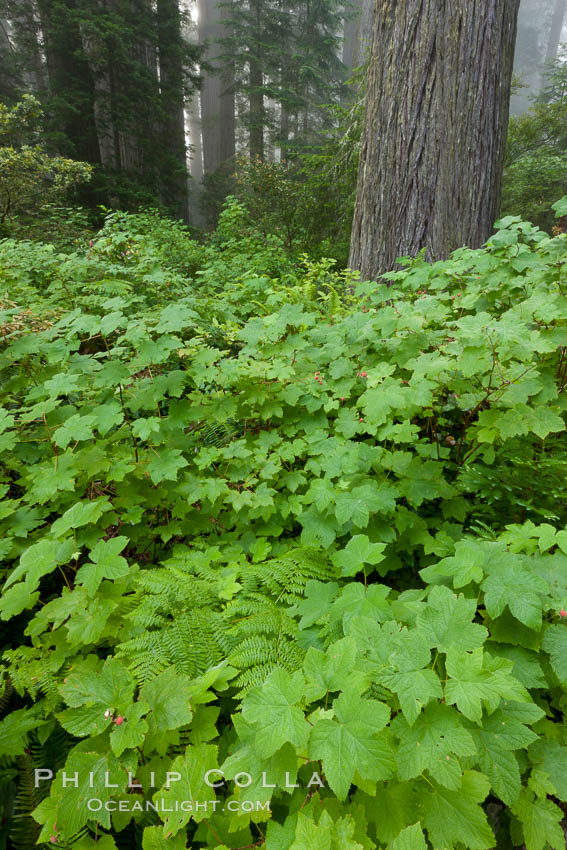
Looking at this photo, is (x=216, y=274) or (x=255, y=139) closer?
(x=216, y=274)

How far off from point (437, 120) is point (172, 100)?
444 inches

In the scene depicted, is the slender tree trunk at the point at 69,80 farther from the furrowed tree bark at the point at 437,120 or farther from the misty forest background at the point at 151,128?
the furrowed tree bark at the point at 437,120

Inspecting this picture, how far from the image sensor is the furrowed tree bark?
374 centimetres

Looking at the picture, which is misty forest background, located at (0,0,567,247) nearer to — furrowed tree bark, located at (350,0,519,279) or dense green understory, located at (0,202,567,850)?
furrowed tree bark, located at (350,0,519,279)

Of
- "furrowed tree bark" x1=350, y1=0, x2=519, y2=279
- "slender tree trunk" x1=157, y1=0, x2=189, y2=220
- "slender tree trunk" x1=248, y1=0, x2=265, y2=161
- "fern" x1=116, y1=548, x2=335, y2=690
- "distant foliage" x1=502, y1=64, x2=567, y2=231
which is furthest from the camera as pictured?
"slender tree trunk" x1=248, y1=0, x2=265, y2=161

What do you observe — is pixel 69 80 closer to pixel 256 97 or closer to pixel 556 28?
pixel 256 97

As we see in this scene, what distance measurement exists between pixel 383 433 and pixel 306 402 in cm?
55

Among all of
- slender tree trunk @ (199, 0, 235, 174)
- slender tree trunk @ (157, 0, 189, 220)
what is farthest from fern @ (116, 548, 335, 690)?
slender tree trunk @ (199, 0, 235, 174)

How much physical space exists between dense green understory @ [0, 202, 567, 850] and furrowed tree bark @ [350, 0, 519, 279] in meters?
1.45

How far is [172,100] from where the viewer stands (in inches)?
464

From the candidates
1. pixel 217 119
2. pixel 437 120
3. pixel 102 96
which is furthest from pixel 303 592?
pixel 217 119

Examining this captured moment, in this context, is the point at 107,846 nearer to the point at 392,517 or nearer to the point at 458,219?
the point at 392,517

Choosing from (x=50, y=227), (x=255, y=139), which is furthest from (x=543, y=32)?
(x=50, y=227)

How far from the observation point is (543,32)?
4228 centimetres
